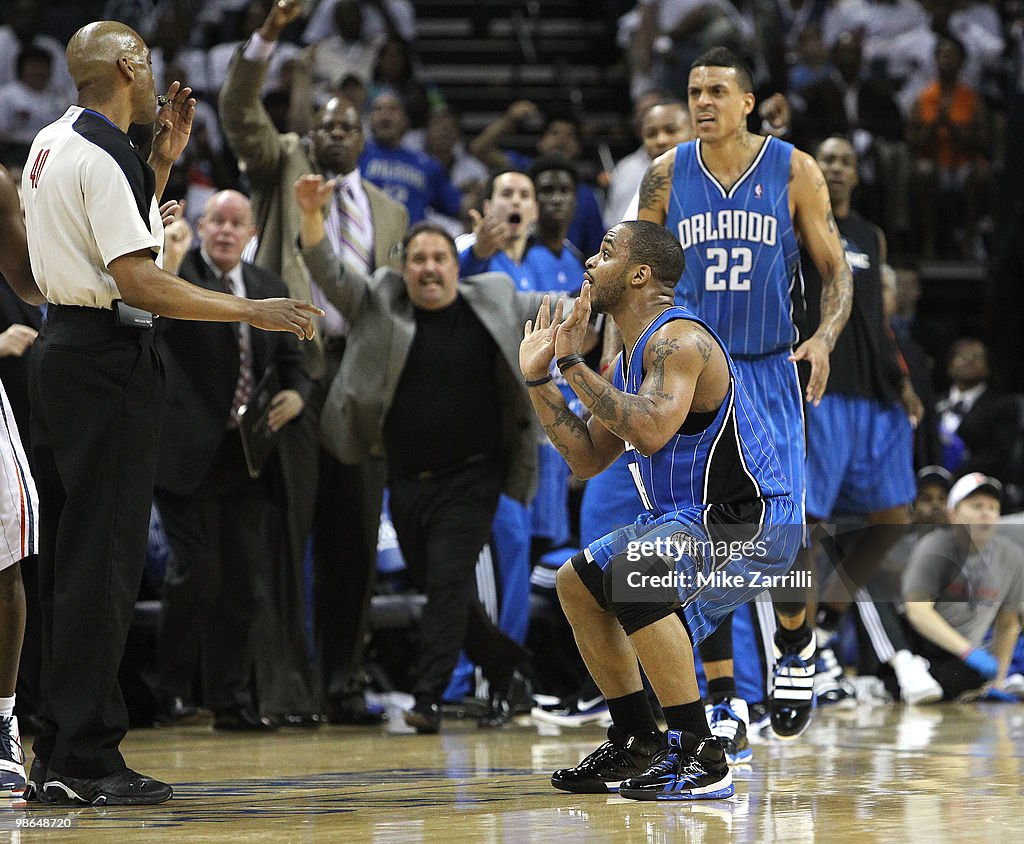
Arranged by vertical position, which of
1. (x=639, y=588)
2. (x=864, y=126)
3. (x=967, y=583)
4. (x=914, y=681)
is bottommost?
(x=914, y=681)

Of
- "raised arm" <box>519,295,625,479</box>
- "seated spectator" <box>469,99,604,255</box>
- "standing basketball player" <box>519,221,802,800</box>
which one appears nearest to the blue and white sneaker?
"standing basketball player" <box>519,221,802,800</box>

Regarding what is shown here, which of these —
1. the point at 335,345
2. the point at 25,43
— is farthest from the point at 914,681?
the point at 25,43

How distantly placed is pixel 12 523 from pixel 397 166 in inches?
248

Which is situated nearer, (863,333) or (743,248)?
(743,248)

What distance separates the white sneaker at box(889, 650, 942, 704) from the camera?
329 inches

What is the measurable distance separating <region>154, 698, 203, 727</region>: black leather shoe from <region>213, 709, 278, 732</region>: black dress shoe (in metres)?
0.31

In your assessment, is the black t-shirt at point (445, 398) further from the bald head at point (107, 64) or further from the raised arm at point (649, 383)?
the bald head at point (107, 64)

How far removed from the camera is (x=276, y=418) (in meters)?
6.88

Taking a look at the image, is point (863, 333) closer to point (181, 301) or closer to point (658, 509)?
point (658, 509)

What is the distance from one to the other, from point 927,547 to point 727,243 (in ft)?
13.5

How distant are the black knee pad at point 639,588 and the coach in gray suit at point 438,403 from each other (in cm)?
252

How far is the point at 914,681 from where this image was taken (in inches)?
331

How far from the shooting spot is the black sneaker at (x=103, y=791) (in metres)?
4.32

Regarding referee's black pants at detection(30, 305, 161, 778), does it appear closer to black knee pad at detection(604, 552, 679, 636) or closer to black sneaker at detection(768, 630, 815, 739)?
black knee pad at detection(604, 552, 679, 636)
